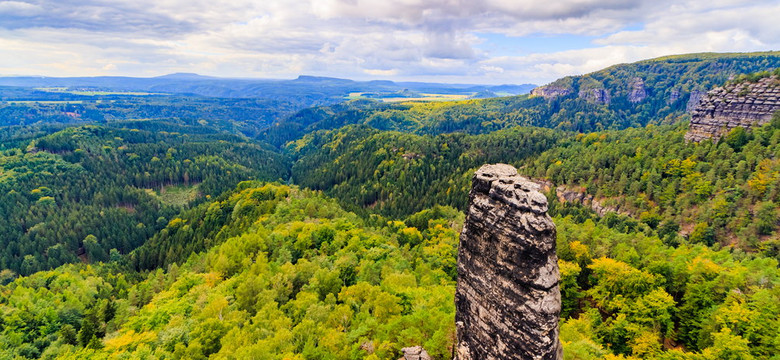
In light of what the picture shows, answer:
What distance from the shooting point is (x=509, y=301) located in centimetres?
2388

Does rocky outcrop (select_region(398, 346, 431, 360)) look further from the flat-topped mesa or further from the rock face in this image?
the rock face

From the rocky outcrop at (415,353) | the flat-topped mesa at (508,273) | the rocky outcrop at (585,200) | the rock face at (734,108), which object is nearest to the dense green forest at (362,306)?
the rocky outcrop at (415,353)

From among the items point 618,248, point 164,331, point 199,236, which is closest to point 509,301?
point 164,331

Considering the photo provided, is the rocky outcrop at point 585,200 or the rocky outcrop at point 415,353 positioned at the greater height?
the rocky outcrop at point 415,353

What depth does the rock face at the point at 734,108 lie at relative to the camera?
5143 inches

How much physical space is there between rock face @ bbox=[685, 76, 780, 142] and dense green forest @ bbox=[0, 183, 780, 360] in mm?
89388

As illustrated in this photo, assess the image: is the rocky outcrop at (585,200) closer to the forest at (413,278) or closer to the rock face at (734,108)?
the forest at (413,278)

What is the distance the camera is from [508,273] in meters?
23.9

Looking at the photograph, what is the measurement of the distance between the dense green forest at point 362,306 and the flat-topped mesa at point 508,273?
10.7 meters

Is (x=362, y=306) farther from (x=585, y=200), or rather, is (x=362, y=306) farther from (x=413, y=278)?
(x=585, y=200)

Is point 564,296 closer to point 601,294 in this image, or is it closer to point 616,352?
point 601,294

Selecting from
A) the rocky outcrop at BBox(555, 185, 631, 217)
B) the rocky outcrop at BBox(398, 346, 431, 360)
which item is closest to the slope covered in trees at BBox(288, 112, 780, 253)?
the rocky outcrop at BBox(555, 185, 631, 217)

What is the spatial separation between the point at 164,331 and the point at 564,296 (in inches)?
2506

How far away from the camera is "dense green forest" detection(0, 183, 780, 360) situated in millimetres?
41750
